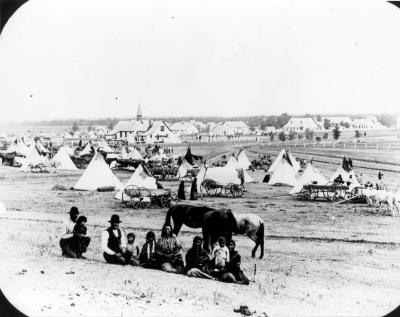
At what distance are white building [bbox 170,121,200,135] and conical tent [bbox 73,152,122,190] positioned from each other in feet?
4.90

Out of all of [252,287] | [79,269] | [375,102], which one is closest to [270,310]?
Answer: [252,287]

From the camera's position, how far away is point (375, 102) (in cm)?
653

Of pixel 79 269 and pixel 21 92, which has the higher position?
pixel 21 92

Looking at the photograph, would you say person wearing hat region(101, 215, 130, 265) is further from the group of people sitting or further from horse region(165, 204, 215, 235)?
horse region(165, 204, 215, 235)

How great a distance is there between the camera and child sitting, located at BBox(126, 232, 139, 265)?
6.64 meters

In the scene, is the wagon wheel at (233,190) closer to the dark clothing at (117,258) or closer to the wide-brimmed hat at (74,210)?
the dark clothing at (117,258)

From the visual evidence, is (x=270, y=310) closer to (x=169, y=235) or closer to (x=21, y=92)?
(x=169, y=235)

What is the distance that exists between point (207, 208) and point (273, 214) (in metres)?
0.98

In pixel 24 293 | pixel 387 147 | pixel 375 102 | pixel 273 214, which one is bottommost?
pixel 24 293

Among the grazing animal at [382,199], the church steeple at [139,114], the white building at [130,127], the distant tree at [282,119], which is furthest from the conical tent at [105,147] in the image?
the grazing animal at [382,199]

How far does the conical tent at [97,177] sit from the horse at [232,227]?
208 cm

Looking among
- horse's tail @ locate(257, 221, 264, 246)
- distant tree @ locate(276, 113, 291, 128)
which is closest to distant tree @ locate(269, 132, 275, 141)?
distant tree @ locate(276, 113, 291, 128)

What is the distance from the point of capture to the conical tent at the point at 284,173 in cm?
765

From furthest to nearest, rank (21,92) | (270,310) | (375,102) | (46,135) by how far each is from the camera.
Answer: (46,135) < (21,92) < (375,102) < (270,310)
